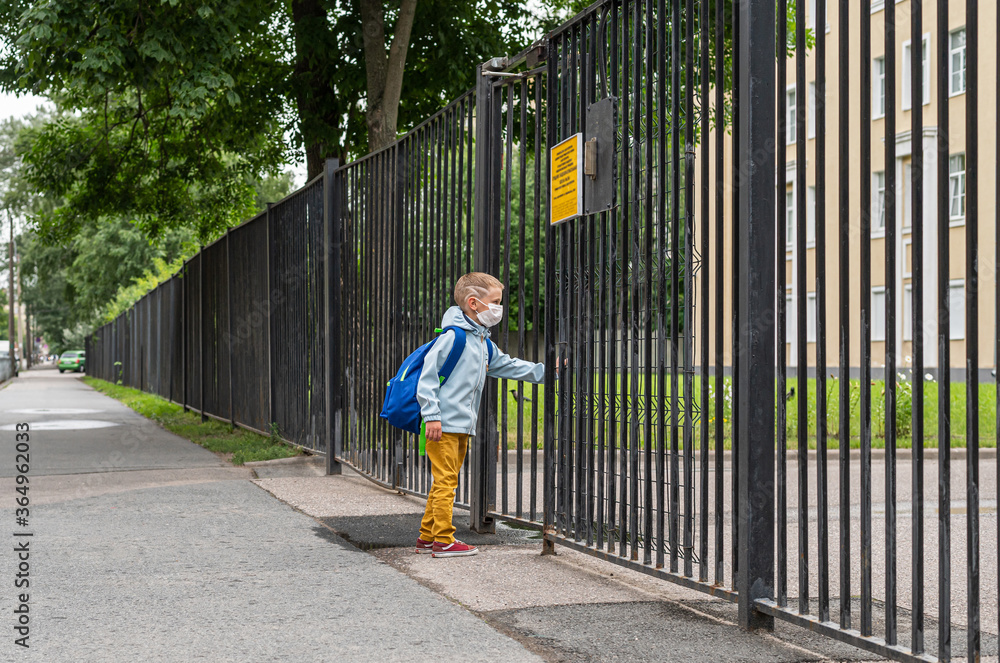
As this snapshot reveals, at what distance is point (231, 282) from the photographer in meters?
14.4

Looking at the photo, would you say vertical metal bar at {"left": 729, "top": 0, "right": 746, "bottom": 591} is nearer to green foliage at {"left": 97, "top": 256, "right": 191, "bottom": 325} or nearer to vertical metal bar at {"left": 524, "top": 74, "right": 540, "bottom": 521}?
vertical metal bar at {"left": 524, "top": 74, "right": 540, "bottom": 521}

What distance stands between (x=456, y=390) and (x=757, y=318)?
206cm

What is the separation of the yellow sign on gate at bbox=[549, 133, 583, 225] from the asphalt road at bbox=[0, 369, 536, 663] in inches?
77.7

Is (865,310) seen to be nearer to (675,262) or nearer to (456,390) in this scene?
(675,262)

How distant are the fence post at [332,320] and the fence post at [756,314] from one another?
18.8 feet

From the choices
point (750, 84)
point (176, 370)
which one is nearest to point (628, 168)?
point (750, 84)

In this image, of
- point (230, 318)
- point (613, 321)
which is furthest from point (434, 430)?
point (230, 318)

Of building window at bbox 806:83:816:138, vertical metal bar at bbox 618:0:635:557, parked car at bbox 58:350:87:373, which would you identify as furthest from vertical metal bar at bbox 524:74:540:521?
parked car at bbox 58:350:87:373

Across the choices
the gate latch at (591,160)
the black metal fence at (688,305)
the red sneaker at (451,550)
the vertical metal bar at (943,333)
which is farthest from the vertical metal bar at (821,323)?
the red sneaker at (451,550)

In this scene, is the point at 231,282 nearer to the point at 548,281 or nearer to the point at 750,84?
the point at 548,281

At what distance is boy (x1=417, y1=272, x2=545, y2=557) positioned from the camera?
5.58m

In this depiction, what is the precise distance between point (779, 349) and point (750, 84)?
99cm

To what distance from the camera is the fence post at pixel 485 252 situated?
6332 mm

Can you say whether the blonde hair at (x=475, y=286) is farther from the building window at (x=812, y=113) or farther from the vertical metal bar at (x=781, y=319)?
the vertical metal bar at (x=781, y=319)
